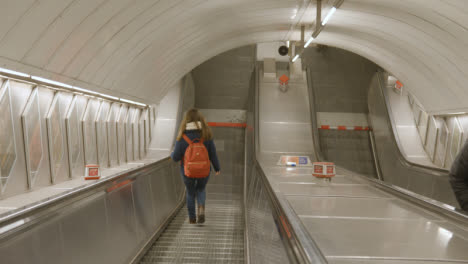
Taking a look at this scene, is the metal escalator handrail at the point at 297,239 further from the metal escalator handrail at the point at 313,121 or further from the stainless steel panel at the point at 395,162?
the metal escalator handrail at the point at 313,121

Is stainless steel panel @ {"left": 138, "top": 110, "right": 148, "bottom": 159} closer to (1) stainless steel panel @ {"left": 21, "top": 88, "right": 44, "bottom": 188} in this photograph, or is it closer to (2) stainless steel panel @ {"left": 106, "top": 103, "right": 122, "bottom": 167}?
(2) stainless steel panel @ {"left": 106, "top": 103, "right": 122, "bottom": 167}

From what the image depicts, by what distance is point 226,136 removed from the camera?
477 inches

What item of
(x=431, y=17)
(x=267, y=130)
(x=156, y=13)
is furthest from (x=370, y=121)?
(x=156, y=13)

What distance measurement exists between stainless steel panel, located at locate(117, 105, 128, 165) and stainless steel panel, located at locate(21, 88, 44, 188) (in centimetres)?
311

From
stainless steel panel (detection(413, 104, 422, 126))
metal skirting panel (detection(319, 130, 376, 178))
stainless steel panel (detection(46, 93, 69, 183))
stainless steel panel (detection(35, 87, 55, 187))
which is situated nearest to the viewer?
stainless steel panel (detection(35, 87, 55, 187))

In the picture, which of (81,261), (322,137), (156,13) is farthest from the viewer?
(322,137)

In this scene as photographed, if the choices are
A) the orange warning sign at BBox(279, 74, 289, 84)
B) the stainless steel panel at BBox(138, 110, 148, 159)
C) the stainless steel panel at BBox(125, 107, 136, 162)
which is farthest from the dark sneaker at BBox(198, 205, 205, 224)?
the orange warning sign at BBox(279, 74, 289, 84)

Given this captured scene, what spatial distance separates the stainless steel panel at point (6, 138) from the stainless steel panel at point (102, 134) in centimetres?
261

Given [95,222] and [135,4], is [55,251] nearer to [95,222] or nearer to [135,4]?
[95,222]

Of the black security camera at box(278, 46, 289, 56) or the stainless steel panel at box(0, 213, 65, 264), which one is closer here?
the stainless steel panel at box(0, 213, 65, 264)

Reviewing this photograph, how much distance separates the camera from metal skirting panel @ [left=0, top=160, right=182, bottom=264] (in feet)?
7.71

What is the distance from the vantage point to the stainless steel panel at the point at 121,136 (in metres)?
8.44

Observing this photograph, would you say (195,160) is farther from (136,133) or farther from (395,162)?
(395,162)

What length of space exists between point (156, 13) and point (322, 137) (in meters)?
8.29
